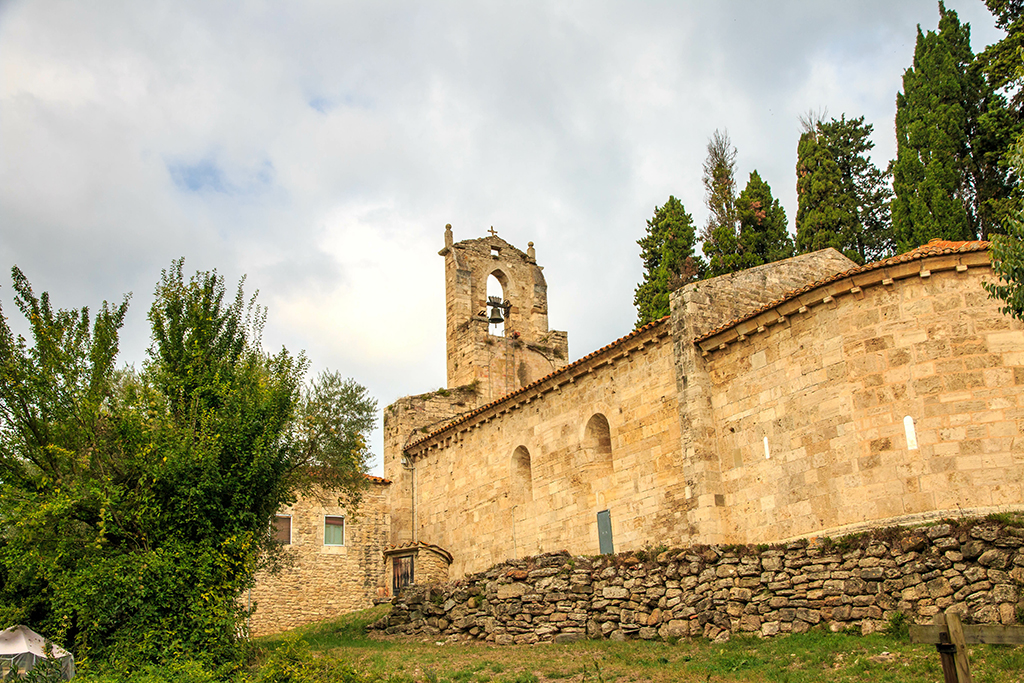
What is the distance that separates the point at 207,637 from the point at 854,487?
12.0m

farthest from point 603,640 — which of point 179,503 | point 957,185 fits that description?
point 957,185

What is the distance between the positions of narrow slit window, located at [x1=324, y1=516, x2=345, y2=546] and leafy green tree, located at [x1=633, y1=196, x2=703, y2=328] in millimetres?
12931

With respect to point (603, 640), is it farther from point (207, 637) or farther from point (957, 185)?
point (957, 185)

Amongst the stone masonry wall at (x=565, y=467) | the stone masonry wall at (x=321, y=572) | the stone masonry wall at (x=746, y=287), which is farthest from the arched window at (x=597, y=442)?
the stone masonry wall at (x=321, y=572)

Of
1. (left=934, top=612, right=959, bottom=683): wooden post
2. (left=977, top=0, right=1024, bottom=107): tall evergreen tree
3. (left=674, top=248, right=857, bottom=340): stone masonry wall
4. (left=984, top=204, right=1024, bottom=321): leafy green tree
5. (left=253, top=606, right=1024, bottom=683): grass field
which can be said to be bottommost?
(left=253, top=606, right=1024, bottom=683): grass field

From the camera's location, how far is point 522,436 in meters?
23.1

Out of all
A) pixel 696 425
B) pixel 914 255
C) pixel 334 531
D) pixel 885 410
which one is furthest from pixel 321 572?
pixel 914 255

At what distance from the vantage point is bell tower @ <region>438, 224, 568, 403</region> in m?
29.9

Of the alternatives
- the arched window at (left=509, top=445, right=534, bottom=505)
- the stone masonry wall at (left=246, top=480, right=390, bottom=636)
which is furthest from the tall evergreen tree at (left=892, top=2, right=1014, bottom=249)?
the stone masonry wall at (left=246, top=480, right=390, bottom=636)

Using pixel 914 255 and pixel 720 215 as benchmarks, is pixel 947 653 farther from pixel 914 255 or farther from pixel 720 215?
pixel 720 215

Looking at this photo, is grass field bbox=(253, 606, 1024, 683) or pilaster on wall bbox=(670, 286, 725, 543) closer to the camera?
grass field bbox=(253, 606, 1024, 683)

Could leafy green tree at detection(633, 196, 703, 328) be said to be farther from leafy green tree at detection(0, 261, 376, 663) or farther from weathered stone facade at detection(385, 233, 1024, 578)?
leafy green tree at detection(0, 261, 376, 663)

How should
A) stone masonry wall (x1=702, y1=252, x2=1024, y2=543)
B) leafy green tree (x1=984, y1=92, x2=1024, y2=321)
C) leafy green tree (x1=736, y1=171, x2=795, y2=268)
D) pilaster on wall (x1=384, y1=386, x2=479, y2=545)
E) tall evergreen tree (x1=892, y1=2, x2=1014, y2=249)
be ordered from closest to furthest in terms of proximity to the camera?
leafy green tree (x1=984, y1=92, x2=1024, y2=321) < stone masonry wall (x1=702, y1=252, x2=1024, y2=543) < tall evergreen tree (x1=892, y1=2, x2=1014, y2=249) < pilaster on wall (x1=384, y1=386, x2=479, y2=545) < leafy green tree (x1=736, y1=171, x2=795, y2=268)

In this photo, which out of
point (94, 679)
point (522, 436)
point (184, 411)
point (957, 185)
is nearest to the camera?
point (94, 679)
